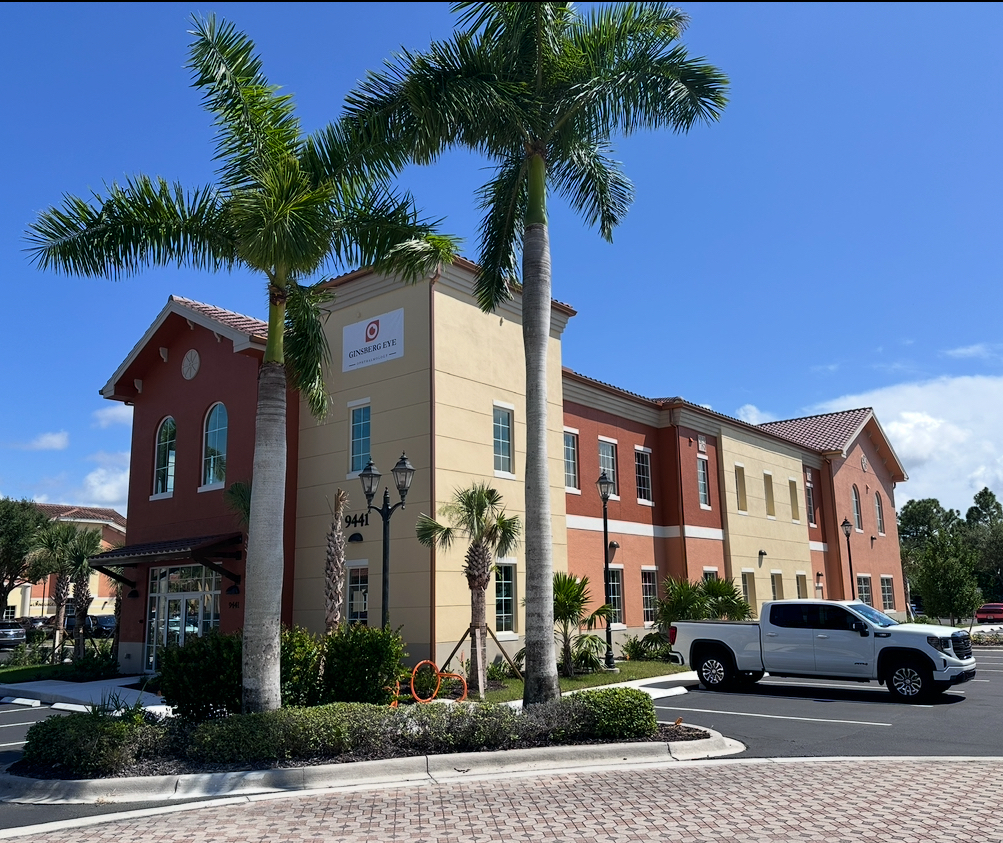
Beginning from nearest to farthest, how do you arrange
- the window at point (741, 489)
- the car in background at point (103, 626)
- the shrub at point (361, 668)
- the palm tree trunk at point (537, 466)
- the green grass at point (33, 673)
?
the palm tree trunk at point (537, 466) → the shrub at point (361, 668) → the green grass at point (33, 673) → the window at point (741, 489) → the car in background at point (103, 626)

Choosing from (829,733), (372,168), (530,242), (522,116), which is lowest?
(829,733)

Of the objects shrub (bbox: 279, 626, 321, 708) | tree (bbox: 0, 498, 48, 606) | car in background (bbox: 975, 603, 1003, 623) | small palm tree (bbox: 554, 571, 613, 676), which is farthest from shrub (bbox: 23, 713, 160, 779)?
car in background (bbox: 975, 603, 1003, 623)

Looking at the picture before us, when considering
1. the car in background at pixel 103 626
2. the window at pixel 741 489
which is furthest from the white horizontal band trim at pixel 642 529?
the car in background at pixel 103 626

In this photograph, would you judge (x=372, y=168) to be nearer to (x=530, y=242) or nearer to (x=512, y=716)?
(x=530, y=242)

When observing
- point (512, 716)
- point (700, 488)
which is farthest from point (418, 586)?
point (700, 488)

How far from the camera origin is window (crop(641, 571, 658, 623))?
25578 mm

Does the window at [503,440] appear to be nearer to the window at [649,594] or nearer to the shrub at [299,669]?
the window at [649,594]

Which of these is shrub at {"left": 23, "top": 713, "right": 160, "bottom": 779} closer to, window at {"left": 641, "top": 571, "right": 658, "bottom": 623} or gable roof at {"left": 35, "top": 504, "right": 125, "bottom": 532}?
window at {"left": 641, "top": 571, "right": 658, "bottom": 623}

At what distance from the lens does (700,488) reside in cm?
2825

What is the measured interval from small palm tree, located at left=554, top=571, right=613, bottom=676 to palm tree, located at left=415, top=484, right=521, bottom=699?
177 cm

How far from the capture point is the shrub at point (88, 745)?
8820 millimetres

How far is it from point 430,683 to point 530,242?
332 inches

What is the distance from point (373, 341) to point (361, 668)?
9115 mm

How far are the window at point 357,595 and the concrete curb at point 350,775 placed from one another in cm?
964
